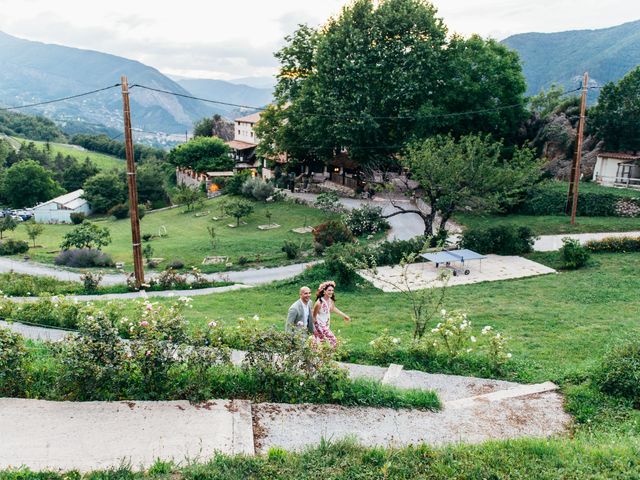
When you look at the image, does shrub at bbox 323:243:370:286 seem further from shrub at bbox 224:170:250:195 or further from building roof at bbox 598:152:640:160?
shrub at bbox 224:170:250:195

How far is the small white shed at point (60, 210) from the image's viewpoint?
5721 cm

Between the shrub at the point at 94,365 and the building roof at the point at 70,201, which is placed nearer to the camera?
the shrub at the point at 94,365

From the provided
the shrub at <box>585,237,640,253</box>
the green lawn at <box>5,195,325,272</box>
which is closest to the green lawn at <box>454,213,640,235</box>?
the shrub at <box>585,237,640,253</box>

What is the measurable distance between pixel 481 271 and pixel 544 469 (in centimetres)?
1644

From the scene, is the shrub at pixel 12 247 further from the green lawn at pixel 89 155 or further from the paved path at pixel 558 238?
the green lawn at pixel 89 155

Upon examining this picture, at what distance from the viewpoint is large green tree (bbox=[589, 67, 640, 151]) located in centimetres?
3584

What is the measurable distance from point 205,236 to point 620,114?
1193 inches

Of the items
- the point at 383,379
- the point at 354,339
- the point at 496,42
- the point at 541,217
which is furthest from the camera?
the point at 496,42

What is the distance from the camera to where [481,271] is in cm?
2153

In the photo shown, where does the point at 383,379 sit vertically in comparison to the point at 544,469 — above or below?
below

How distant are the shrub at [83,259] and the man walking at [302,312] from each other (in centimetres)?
2249

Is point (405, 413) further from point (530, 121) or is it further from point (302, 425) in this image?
point (530, 121)

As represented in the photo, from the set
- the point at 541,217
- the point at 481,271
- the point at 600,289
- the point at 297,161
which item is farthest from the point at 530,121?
the point at 600,289

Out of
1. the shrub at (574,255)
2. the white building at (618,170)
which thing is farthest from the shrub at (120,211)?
the shrub at (574,255)
